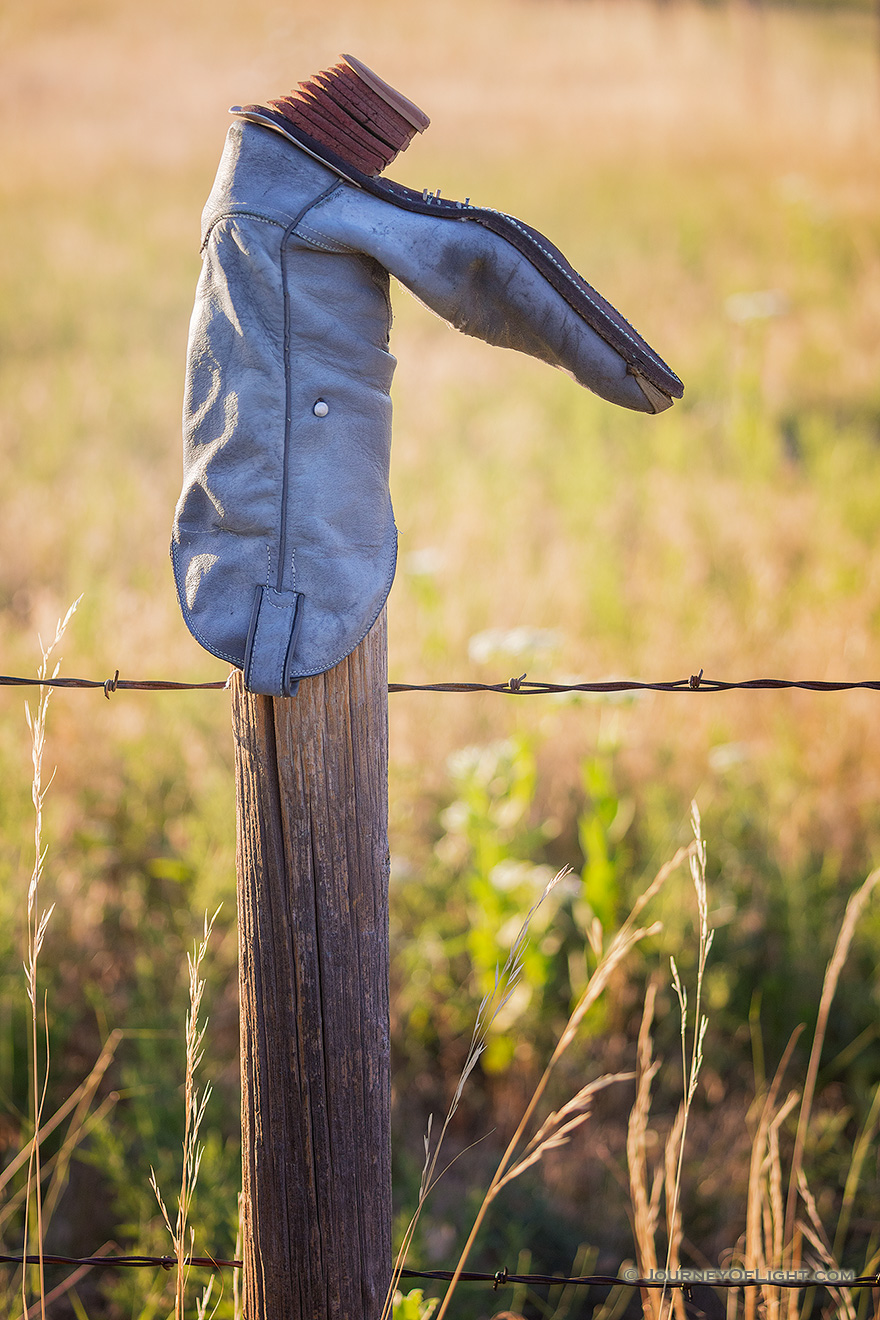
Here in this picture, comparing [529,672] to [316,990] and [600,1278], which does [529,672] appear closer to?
[316,990]

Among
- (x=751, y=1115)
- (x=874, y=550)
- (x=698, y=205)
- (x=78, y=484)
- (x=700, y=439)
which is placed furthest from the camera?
(x=698, y=205)

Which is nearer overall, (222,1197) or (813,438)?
(222,1197)

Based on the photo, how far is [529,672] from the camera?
222 cm

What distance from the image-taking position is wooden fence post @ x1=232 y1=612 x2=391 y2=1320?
1237mm

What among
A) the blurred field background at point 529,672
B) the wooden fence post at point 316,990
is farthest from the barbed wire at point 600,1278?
the blurred field background at point 529,672

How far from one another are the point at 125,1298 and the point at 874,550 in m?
4.34

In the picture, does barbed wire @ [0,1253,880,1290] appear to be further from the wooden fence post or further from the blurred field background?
the blurred field background

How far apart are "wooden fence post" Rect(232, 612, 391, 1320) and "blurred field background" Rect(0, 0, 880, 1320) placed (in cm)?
77

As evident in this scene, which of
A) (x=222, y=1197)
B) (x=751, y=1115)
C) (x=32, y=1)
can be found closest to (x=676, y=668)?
(x=751, y=1115)

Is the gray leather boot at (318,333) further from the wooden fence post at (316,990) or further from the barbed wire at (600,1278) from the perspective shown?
the barbed wire at (600,1278)

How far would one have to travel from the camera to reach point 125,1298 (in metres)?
1.89

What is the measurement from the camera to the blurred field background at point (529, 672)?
2.41m

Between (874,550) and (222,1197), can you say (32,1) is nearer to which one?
(874,550)

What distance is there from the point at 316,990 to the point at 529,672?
1.11 metres
